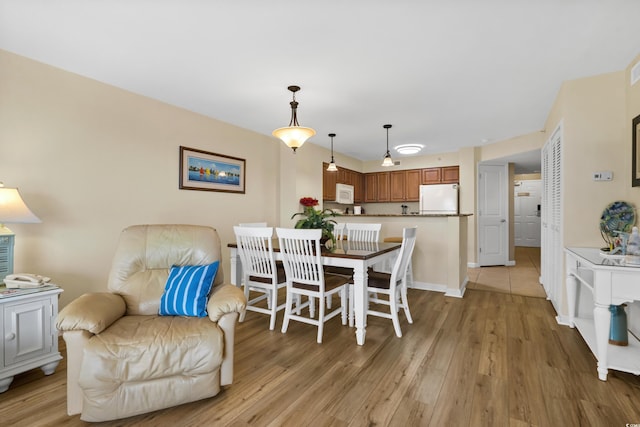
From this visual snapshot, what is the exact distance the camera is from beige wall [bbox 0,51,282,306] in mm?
2418

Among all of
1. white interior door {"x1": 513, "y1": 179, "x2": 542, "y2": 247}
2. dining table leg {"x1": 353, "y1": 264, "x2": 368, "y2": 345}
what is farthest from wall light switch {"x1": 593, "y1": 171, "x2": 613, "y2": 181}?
white interior door {"x1": 513, "y1": 179, "x2": 542, "y2": 247}

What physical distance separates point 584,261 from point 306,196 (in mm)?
3872

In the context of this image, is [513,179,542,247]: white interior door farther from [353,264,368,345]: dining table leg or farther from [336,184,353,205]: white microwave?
[353,264,368,345]: dining table leg

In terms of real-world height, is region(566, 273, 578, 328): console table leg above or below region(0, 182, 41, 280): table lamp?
below

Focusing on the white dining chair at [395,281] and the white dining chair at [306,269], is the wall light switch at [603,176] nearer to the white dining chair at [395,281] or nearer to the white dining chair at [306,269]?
the white dining chair at [395,281]

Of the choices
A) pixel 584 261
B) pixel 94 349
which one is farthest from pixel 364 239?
pixel 94 349

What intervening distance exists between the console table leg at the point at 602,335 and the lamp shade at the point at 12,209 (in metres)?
3.85

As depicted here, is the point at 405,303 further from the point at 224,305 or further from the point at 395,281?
the point at 224,305

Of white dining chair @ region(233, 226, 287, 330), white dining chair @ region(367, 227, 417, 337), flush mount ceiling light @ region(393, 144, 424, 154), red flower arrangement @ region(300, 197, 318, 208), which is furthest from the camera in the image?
red flower arrangement @ region(300, 197, 318, 208)

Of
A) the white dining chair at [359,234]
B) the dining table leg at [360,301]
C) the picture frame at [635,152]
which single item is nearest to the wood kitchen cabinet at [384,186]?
the white dining chair at [359,234]

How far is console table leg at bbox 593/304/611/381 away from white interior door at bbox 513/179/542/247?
819 cm

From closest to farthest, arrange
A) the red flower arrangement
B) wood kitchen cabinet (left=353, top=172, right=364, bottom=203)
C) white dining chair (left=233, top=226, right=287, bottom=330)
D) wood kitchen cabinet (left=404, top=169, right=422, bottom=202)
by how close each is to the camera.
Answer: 1. white dining chair (left=233, top=226, right=287, bottom=330)
2. the red flower arrangement
3. wood kitchen cabinet (left=404, top=169, right=422, bottom=202)
4. wood kitchen cabinet (left=353, top=172, right=364, bottom=203)

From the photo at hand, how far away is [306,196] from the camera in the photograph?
532cm

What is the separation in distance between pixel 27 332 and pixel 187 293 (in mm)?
1068
